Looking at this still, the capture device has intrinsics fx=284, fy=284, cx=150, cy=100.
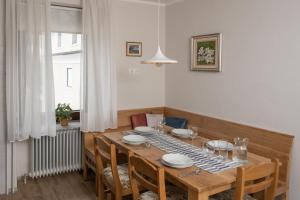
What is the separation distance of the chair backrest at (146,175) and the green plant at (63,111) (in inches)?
76.4

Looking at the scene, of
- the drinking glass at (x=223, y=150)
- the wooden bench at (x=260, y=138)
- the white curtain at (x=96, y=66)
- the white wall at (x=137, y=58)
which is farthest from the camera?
the white wall at (x=137, y=58)

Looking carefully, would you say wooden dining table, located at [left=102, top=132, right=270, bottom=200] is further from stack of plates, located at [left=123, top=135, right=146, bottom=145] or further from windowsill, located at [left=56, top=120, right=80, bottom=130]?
windowsill, located at [left=56, top=120, right=80, bottom=130]

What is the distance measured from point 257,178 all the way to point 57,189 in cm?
244

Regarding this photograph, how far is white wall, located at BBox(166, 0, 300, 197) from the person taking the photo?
2.79 m

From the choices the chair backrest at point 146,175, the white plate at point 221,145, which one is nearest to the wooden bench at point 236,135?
the white plate at point 221,145

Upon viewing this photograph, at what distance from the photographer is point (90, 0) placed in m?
3.68

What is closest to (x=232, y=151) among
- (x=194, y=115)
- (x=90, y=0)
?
(x=194, y=115)

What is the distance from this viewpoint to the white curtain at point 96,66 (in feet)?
12.1

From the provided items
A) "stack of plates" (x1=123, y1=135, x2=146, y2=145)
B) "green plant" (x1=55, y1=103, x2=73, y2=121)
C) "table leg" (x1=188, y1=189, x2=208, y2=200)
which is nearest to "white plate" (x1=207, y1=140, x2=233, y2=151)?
"stack of plates" (x1=123, y1=135, x2=146, y2=145)

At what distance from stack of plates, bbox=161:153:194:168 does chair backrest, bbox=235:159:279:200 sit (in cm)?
43

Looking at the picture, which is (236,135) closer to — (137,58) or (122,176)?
(122,176)

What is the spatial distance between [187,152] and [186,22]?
2.27 m

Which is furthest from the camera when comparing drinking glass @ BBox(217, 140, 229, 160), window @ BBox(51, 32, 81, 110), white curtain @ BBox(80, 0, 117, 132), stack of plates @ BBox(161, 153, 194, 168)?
window @ BBox(51, 32, 81, 110)

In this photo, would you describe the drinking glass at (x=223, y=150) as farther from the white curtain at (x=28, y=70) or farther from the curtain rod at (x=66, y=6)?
the curtain rod at (x=66, y=6)
